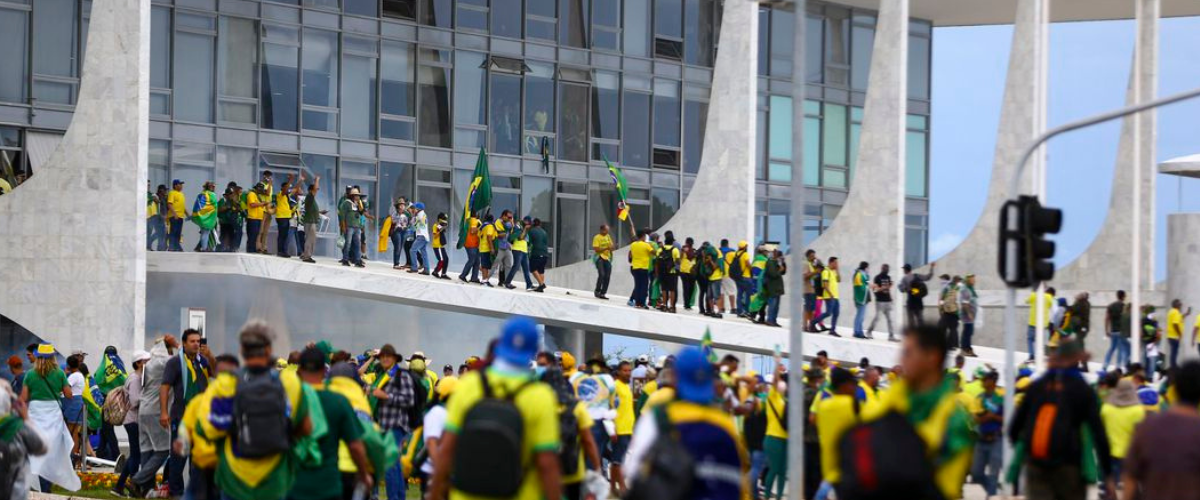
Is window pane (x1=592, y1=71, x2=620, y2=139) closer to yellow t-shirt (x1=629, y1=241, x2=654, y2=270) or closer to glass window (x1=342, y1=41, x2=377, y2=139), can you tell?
glass window (x1=342, y1=41, x2=377, y2=139)

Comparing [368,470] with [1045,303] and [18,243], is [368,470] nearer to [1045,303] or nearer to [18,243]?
[18,243]

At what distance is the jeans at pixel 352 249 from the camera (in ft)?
99.2

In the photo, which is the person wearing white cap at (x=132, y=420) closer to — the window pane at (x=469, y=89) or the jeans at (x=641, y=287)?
the jeans at (x=641, y=287)

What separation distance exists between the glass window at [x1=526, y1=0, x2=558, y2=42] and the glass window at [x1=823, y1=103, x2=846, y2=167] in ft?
27.7

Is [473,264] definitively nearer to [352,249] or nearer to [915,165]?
[352,249]

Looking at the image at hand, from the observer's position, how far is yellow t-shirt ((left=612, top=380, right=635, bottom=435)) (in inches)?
719

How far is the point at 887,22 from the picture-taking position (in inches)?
1432

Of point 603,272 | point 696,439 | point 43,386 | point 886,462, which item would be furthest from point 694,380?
point 603,272

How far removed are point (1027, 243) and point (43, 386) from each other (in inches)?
408

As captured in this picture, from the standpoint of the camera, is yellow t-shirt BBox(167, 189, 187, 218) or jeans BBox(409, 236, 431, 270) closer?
yellow t-shirt BBox(167, 189, 187, 218)

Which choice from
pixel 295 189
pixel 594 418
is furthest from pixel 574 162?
pixel 594 418

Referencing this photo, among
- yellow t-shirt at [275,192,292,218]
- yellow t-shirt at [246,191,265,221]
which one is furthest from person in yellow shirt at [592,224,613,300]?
yellow t-shirt at [246,191,265,221]

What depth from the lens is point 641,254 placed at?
29.5 m

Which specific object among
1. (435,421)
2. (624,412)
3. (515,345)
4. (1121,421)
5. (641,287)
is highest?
(515,345)
